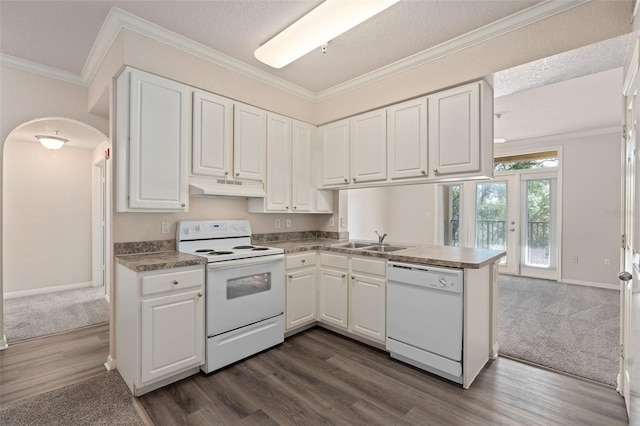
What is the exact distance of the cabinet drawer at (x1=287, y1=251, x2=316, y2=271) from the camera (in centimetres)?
298

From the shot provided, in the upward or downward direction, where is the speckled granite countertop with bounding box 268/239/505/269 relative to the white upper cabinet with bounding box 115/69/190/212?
downward

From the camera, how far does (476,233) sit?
20.5 feet

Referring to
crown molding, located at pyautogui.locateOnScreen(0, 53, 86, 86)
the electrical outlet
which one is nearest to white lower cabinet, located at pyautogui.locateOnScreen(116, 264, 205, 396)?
A: the electrical outlet

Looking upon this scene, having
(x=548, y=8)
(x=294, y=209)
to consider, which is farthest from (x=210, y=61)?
(x=548, y=8)

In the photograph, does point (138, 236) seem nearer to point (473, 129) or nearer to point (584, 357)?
point (473, 129)

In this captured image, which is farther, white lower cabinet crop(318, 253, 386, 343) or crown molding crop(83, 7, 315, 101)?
white lower cabinet crop(318, 253, 386, 343)

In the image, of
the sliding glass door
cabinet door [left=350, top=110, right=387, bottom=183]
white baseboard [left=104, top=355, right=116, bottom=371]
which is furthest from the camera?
the sliding glass door

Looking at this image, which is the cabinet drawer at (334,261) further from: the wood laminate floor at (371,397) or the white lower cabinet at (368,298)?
the wood laminate floor at (371,397)

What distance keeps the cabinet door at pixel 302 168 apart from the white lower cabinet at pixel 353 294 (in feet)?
2.46

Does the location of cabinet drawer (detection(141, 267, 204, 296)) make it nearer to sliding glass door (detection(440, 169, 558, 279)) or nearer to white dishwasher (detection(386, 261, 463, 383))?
white dishwasher (detection(386, 261, 463, 383))

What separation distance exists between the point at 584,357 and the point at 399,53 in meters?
3.13

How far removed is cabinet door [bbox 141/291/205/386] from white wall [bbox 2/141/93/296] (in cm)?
404

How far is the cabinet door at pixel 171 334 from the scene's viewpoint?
205cm

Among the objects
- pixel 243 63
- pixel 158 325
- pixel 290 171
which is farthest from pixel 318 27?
pixel 158 325
